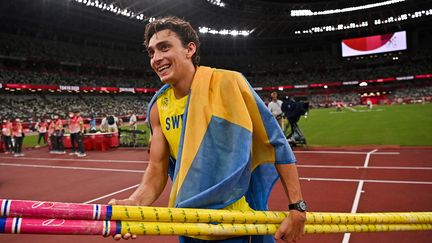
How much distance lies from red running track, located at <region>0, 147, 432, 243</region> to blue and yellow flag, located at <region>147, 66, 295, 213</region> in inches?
125

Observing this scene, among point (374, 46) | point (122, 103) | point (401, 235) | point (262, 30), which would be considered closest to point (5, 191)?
point (401, 235)

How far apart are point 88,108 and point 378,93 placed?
5911 cm

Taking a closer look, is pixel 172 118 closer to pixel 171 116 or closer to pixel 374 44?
pixel 171 116

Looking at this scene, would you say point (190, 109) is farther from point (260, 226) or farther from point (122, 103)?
point (122, 103)

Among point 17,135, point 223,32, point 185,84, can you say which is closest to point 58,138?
point 17,135

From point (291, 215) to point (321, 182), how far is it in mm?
6333

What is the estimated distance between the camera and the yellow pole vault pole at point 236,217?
153cm

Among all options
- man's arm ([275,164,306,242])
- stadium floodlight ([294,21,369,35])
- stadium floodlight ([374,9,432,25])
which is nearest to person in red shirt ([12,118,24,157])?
man's arm ([275,164,306,242])

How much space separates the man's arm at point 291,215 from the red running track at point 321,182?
9.82 feet

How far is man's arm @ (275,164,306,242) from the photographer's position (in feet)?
5.87

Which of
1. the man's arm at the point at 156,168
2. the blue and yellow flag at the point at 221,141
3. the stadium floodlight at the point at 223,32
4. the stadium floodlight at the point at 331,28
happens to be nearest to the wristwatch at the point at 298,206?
the blue and yellow flag at the point at 221,141

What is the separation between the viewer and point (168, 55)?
79.1 inches

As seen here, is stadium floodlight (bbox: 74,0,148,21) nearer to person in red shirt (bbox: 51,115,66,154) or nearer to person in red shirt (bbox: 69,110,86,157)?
person in red shirt (bbox: 51,115,66,154)

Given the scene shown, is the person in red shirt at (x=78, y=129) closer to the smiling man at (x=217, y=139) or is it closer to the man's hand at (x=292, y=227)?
the smiling man at (x=217, y=139)
